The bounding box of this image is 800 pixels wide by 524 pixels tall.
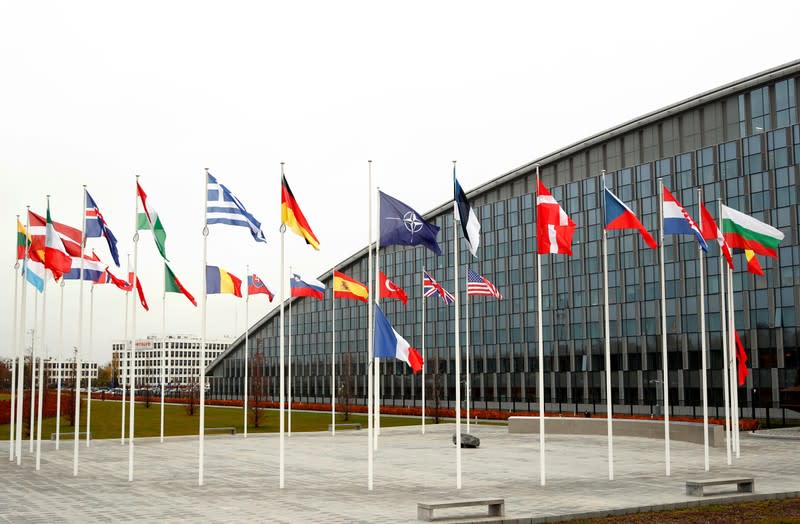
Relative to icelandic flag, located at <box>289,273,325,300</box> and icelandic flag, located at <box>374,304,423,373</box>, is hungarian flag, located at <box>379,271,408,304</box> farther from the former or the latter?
icelandic flag, located at <box>374,304,423,373</box>

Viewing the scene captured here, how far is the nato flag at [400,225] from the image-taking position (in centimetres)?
2491

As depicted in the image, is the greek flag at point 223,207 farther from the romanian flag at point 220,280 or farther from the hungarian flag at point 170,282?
the romanian flag at point 220,280

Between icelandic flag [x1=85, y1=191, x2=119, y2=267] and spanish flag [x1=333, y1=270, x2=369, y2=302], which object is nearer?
icelandic flag [x1=85, y1=191, x2=119, y2=267]

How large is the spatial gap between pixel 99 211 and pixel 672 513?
2059 centimetres

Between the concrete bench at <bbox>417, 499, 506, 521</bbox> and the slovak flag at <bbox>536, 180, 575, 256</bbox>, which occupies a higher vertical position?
the slovak flag at <bbox>536, 180, 575, 256</bbox>

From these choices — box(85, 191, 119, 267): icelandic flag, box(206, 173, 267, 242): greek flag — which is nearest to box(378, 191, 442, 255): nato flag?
box(206, 173, 267, 242): greek flag

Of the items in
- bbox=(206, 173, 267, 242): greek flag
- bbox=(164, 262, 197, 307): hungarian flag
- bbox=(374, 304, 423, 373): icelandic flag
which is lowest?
bbox=(374, 304, 423, 373): icelandic flag

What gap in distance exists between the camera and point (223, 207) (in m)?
26.1

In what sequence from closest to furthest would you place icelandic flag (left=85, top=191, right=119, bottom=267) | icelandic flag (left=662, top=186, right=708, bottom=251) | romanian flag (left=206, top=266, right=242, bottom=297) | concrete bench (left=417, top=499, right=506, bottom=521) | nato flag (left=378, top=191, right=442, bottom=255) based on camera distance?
concrete bench (left=417, top=499, right=506, bottom=521) → nato flag (left=378, top=191, right=442, bottom=255) → icelandic flag (left=662, top=186, right=708, bottom=251) → icelandic flag (left=85, top=191, right=119, bottom=267) → romanian flag (left=206, top=266, right=242, bottom=297)

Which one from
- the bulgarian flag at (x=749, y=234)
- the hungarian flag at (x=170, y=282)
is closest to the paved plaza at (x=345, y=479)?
the hungarian flag at (x=170, y=282)

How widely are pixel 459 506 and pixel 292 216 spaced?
10.5m

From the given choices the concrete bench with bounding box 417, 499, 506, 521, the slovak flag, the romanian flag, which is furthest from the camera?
the romanian flag

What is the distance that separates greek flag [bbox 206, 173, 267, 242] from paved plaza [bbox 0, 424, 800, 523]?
7.97m

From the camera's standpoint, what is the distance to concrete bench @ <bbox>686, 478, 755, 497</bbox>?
22.6 meters
